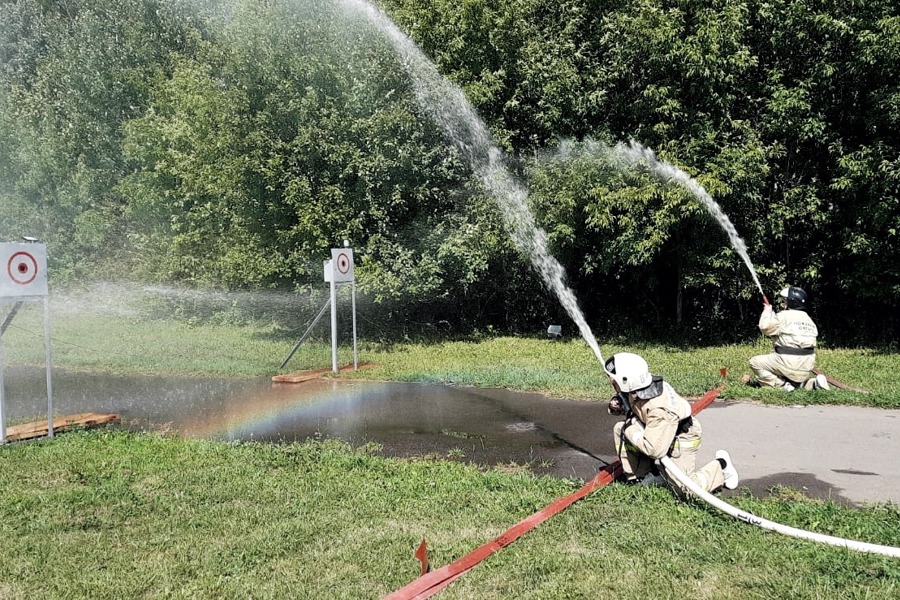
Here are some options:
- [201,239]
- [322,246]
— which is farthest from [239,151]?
[201,239]

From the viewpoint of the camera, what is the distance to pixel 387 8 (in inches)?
605

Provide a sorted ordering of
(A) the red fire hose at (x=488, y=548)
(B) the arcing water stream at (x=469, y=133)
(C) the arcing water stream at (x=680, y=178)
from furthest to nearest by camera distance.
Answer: (B) the arcing water stream at (x=469, y=133) < (C) the arcing water stream at (x=680, y=178) < (A) the red fire hose at (x=488, y=548)

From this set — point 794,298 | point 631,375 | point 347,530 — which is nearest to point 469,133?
point 794,298

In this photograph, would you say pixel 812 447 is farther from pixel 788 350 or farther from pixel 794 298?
pixel 794 298

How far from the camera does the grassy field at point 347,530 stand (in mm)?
3939

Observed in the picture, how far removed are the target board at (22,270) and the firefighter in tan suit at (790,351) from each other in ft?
28.0

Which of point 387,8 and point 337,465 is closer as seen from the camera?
point 337,465

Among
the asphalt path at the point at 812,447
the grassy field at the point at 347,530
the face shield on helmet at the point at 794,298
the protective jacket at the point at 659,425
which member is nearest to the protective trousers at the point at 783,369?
the face shield on helmet at the point at 794,298

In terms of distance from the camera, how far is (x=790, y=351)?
9.23m

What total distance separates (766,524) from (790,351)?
5.31m

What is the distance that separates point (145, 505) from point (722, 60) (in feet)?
39.4

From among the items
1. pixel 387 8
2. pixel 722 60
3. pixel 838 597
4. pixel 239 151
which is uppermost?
pixel 387 8

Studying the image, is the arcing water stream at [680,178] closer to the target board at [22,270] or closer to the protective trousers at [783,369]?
the protective trousers at [783,369]

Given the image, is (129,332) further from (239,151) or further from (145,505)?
(145,505)
